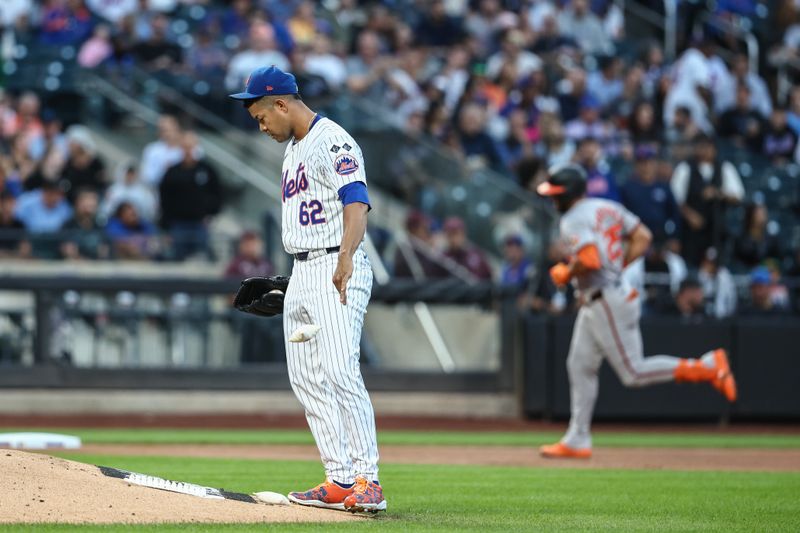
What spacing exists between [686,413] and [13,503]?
34.0 ft

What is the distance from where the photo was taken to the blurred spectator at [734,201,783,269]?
17125mm

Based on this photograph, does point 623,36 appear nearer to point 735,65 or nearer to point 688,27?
point 688,27

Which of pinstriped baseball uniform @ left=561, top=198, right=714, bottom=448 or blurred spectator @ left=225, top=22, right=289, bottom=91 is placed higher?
blurred spectator @ left=225, top=22, right=289, bottom=91

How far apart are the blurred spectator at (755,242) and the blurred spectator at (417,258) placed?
152 inches

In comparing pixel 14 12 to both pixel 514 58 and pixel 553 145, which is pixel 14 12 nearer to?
pixel 514 58

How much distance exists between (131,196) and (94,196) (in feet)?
1.52

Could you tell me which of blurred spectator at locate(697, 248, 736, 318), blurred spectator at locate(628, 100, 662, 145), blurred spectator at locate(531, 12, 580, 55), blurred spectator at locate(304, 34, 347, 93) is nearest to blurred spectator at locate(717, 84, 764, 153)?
blurred spectator at locate(628, 100, 662, 145)

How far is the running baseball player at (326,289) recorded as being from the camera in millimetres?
6734

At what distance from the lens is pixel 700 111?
65.6 feet

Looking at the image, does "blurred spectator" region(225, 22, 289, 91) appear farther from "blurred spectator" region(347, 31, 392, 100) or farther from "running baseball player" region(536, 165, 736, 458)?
"running baseball player" region(536, 165, 736, 458)

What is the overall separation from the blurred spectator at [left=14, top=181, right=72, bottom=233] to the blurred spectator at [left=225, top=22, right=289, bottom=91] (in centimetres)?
257

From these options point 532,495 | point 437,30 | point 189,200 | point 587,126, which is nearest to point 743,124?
point 587,126

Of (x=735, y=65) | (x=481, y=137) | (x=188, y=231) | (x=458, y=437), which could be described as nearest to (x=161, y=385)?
(x=188, y=231)

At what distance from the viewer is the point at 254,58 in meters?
17.9
